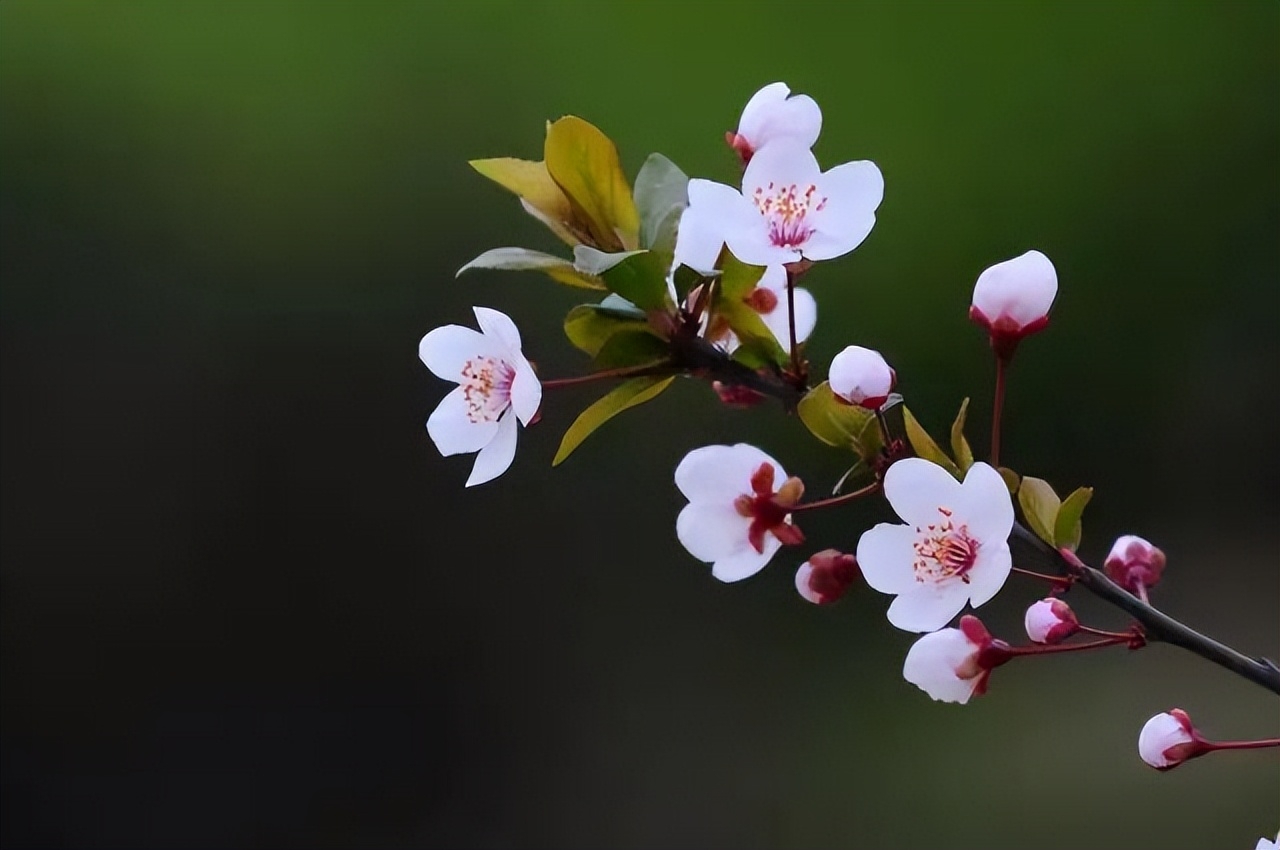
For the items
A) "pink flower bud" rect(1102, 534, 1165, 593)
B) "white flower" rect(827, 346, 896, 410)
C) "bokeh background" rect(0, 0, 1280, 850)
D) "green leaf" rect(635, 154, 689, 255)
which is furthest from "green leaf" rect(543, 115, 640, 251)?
"bokeh background" rect(0, 0, 1280, 850)

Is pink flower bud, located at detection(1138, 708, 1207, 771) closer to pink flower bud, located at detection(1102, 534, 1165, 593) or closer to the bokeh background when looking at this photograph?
pink flower bud, located at detection(1102, 534, 1165, 593)

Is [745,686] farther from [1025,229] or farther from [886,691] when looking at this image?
[1025,229]

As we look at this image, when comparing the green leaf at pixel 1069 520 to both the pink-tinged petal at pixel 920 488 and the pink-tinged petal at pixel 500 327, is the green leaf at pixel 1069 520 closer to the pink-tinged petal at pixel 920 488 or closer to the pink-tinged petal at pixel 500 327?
the pink-tinged petal at pixel 920 488

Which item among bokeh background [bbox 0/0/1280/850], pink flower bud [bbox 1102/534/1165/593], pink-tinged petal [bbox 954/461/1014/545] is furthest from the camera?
bokeh background [bbox 0/0/1280/850]

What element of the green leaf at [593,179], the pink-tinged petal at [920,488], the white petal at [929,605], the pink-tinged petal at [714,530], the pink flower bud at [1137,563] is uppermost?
the green leaf at [593,179]

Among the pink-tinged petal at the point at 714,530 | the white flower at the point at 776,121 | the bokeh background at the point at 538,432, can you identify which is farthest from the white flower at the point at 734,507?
the bokeh background at the point at 538,432

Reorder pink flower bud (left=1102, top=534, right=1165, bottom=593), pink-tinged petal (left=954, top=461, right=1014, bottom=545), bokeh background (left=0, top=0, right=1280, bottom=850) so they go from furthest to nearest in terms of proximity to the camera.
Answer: bokeh background (left=0, top=0, right=1280, bottom=850)
pink flower bud (left=1102, top=534, right=1165, bottom=593)
pink-tinged petal (left=954, top=461, right=1014, bottom=545)

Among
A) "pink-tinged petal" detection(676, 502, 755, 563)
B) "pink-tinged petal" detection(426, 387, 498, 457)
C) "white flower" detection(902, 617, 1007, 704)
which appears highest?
"pink-tinged petal" detection(426, 387, 498, 457)
